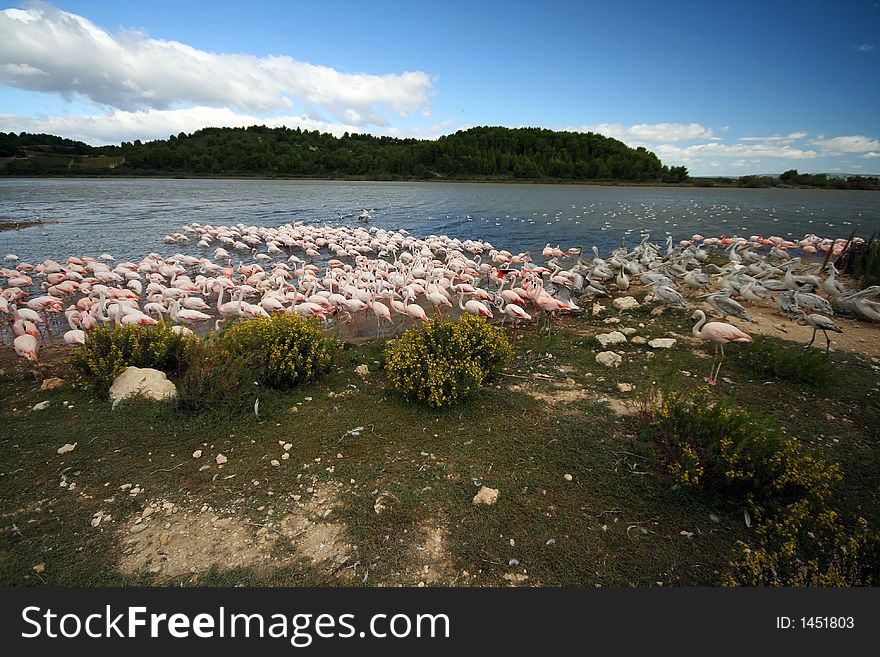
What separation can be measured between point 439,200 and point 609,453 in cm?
5063

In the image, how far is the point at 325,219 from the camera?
3469 centimetres

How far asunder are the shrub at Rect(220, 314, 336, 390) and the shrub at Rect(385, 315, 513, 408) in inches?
51.0

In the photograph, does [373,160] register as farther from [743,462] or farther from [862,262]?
[743,462]

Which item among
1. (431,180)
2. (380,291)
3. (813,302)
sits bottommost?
(380,291)

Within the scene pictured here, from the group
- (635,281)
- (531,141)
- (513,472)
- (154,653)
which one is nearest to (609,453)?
(513,472)

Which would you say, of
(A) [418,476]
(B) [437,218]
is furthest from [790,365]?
(B) [437,218]

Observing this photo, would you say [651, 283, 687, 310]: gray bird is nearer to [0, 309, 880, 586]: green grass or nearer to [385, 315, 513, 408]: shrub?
[0, 309, 880, 586]: green grass

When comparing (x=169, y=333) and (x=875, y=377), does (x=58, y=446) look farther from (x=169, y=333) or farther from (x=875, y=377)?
(x=875, y=377)

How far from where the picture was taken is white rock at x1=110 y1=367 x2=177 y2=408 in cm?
637

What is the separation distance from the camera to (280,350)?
6.95m

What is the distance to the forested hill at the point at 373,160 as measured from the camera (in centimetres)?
8850

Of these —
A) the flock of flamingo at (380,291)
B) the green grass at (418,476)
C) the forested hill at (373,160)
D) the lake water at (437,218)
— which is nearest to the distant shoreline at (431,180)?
the forested hill at (373,160)

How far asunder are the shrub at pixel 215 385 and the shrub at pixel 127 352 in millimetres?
992

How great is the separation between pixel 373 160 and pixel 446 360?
3829 inches
